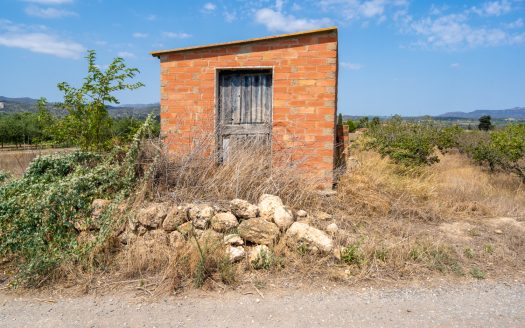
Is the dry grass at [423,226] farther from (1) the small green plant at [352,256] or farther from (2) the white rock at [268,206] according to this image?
(2) the white rock at [268,206]

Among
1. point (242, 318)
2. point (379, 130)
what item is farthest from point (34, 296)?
point (379, 130)

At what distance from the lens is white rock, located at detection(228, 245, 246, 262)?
153 inches

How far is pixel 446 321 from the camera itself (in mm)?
2967

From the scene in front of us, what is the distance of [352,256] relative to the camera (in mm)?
3994

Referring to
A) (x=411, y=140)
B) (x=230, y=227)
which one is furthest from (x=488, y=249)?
(x=411, y=140)

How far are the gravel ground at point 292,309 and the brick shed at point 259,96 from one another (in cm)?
288

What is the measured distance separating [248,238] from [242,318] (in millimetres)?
1255

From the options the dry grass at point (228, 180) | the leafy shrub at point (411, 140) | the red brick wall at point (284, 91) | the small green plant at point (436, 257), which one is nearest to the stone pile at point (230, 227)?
the dry grass at point (228, 180)

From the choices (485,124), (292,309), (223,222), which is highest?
(485,124)

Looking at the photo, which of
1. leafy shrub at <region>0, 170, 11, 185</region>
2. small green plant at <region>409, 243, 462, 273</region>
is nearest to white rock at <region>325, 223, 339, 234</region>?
small green plant at <region>409, 243, 462, 273</region>

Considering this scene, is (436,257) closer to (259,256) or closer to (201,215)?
(259,256)

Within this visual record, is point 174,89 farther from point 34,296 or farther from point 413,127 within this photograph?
point 413,127

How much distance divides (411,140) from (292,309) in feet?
28.0

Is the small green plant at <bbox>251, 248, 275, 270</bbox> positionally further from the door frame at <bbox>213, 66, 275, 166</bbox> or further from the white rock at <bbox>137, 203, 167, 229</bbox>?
the door frame at <bbox>213, 66, 275, 166</bbox>
